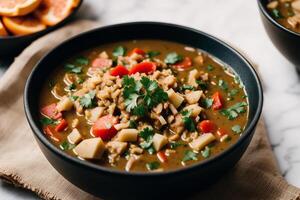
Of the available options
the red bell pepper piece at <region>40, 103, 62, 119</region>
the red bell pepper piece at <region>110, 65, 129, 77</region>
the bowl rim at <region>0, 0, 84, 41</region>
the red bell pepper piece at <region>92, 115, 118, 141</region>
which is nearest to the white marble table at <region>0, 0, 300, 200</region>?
the bowl rim at <region>0, 0, 84, 41</region>

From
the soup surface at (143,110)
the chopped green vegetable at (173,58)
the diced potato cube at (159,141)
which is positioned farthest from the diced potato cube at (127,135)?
the chopped green vegetable at (173,58)

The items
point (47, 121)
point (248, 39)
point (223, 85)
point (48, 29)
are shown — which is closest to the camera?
point (47, 121)

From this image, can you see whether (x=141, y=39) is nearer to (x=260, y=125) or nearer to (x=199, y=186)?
(x=260, y=125)

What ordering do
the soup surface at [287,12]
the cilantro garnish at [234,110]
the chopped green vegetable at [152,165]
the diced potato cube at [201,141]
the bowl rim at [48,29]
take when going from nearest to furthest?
the chopped green vegetable at [152,165], the diced potato cube at [201,141], the cilantro garnish at [234,110], the soup surface at [287,12], the bowl rim at [48,29]

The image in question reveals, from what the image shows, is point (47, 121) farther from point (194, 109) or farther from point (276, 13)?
point (276, 13)

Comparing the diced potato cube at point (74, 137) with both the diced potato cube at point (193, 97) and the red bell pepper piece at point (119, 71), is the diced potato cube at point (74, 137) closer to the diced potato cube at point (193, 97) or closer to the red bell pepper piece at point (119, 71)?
the red bell pepper piece at point (119, 71)

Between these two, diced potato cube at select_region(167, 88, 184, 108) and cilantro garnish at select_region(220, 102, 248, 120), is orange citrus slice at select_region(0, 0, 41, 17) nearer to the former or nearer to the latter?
diced potato cube at select_region(167, 88, 184, 108)

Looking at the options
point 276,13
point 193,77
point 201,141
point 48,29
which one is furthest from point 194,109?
point 48,29
